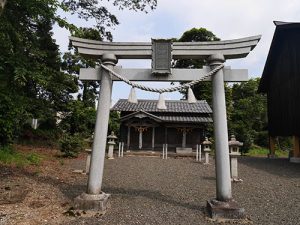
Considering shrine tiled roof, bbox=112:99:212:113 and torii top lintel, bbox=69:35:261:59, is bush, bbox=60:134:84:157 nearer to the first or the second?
shrine tiled roof, bbox=112:99:212:113

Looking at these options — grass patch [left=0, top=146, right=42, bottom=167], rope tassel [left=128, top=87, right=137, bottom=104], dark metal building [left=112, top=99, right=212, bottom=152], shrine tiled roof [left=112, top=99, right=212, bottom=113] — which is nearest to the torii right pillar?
rope tassel [left=128, top=87, right=137, bottom=104]

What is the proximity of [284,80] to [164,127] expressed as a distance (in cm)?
982

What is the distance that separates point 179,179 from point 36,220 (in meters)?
5.79

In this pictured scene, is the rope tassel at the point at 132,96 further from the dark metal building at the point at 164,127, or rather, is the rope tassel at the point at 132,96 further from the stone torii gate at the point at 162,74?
the dark metal building at the point at 164,127

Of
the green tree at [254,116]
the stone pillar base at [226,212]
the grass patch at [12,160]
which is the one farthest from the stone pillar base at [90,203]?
the green tree at [254,116]

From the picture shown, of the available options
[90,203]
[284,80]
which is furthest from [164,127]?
[90,203]

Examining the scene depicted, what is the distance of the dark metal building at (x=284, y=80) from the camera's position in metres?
15.4

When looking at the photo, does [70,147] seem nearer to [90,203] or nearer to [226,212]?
[90,203]

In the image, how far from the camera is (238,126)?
28.5m

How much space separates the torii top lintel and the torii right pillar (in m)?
0.22

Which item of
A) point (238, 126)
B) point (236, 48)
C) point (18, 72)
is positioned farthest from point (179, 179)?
point (238, 126)

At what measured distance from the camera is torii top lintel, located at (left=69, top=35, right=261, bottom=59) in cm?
Answer: 598

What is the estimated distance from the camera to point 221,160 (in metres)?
5.60

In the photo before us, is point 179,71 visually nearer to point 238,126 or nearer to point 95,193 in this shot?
point 95,193
